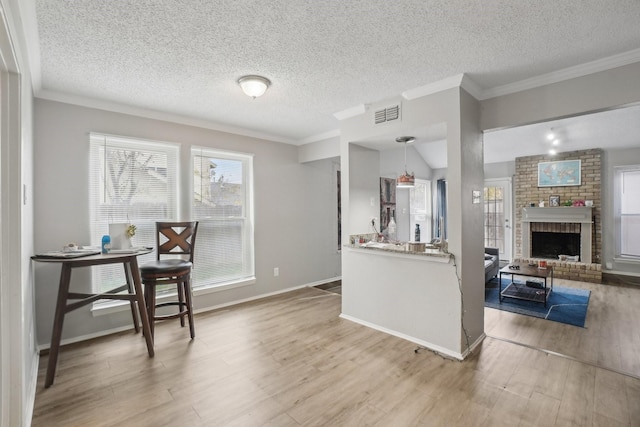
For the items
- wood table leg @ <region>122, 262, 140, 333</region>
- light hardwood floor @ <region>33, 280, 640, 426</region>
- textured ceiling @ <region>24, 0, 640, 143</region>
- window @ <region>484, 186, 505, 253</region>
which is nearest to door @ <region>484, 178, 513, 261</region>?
window @ <region>484, 186, 505, 253</region>

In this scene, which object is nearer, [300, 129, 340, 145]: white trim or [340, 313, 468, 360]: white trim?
[340, 313, 468, 360]: white trim

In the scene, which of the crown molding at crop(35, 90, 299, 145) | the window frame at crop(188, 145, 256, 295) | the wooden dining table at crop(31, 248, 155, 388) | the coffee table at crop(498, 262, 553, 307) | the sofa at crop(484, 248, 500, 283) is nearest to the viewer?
the wooden dining table at crop(31, 248, 155, 388)

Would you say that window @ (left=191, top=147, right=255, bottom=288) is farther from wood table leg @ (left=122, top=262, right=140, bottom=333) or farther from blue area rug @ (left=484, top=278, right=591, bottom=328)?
blue area rug @ (left=484, top=278, right=591, bottom=328)

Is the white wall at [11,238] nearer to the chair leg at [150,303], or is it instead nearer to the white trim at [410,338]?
the chair leg at [150,303]

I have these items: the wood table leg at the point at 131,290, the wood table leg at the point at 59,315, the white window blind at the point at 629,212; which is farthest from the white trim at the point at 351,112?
the white window blind at the point at 629,212

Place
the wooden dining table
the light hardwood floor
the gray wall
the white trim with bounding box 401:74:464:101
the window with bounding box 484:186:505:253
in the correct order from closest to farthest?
the light hardwood floor → the wooden dining table → the white trim with bounding box 401:74:464:101 → the gray wall → the window with bounding box 484:186:505:253

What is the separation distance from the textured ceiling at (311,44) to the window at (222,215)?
42.6 inches

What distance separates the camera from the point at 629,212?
18.0ft

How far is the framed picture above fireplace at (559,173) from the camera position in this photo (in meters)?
5.79

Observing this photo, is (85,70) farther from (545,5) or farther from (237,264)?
(545,5)

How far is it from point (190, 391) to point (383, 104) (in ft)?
10.0

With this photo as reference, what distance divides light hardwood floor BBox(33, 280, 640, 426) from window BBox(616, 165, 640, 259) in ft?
10.1

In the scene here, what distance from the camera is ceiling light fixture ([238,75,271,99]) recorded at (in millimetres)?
2562

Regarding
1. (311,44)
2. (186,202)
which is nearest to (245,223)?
(186,202)
